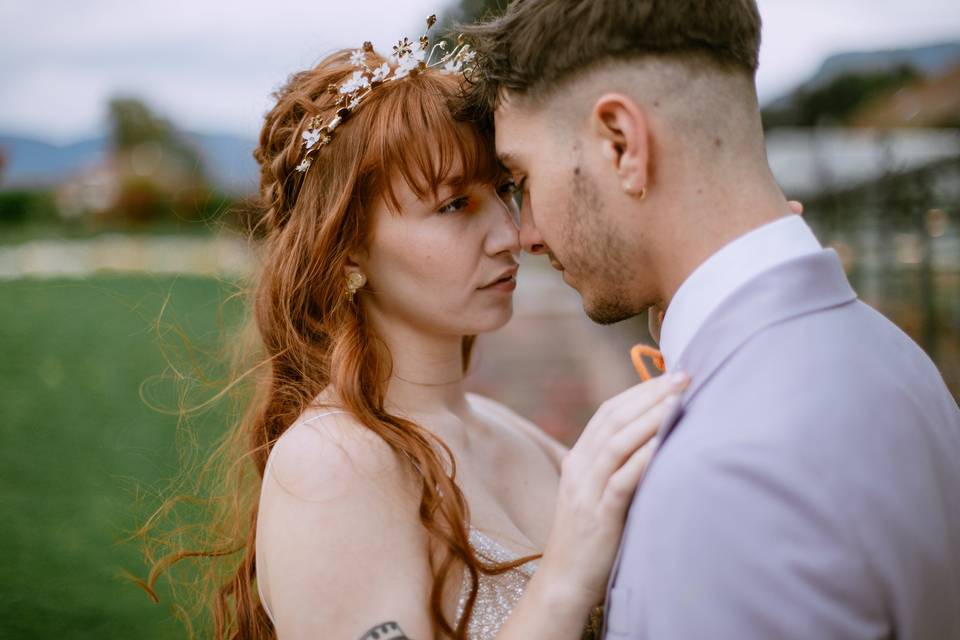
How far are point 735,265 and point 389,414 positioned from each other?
1.15 metres

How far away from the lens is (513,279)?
9.01 ft

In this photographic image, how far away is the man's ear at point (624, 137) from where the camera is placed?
178 cm

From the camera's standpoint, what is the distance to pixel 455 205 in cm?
260

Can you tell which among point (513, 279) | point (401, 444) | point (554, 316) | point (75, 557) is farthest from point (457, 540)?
point (554, 316)

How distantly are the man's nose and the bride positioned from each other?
0.51ft

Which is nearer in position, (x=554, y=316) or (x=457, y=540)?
(x=457, y=540)

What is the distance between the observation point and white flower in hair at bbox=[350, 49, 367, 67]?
2.72 m

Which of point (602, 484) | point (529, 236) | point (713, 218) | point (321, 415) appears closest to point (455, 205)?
point (529, 236)

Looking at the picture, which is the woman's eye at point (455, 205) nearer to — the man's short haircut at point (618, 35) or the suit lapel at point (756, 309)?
the man's short haircut at point (618, 35)

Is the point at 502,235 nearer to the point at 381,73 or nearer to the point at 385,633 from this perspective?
the point at 381,73

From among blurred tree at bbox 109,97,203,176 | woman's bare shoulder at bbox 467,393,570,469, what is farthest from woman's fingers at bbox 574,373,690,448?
blurred tree at bbox 109,97,203,176

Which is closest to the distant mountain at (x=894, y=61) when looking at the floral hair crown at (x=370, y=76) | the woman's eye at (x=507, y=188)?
the woman's eye at (x=507, y=188)

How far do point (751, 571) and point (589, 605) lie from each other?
0.55m

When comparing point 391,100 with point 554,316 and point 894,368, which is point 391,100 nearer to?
point 894,368
